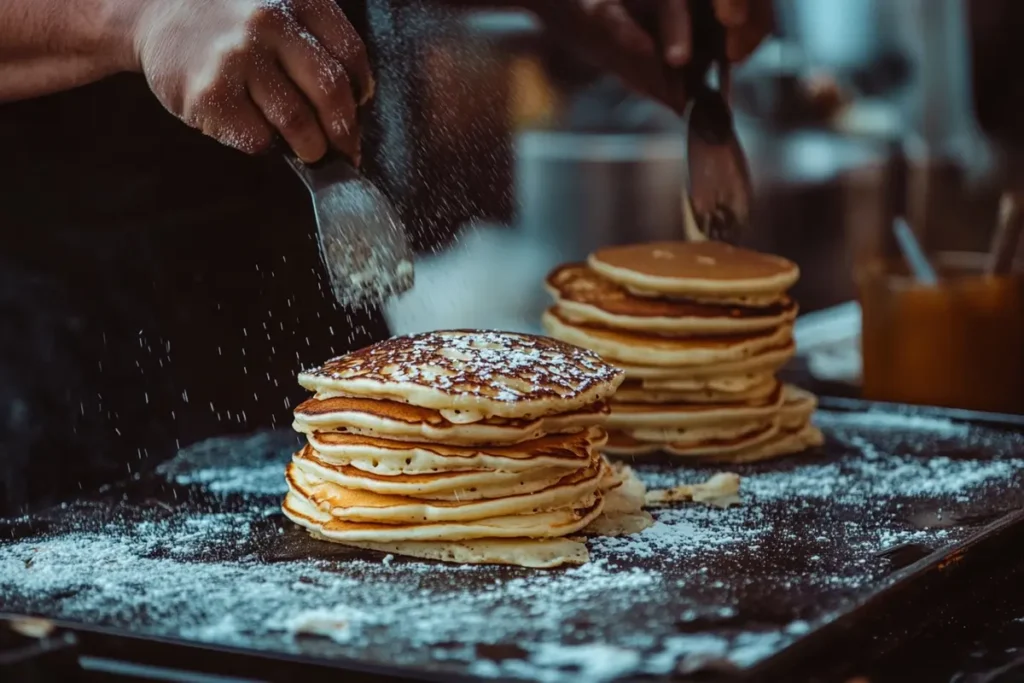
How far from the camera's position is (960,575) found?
1.38 m

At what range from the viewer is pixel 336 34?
158 cm

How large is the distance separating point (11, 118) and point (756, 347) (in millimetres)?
1040

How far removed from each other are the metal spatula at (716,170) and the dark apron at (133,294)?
58cm

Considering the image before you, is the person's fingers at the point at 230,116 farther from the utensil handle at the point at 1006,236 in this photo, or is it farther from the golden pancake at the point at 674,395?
the utensil handle at the point at 1006,236

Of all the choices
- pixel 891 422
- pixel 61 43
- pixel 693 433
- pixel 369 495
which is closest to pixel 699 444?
pixel 693 433

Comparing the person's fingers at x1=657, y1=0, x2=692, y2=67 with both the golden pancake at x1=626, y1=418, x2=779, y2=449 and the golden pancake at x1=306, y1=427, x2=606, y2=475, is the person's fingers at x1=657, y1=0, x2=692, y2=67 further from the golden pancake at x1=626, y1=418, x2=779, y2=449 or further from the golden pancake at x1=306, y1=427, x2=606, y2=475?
the golden pancake at x1=306, y1=427, x2=606, y2=475

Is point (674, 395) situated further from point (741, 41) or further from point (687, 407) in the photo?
point (741, 41)

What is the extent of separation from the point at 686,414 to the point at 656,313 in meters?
0.14

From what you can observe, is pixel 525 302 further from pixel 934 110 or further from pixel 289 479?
pixel 289 479

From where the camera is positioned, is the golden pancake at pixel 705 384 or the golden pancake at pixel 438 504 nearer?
the golden pancake at pixel 438 504

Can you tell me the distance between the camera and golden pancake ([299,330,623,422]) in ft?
4.64

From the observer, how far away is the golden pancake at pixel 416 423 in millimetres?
1414

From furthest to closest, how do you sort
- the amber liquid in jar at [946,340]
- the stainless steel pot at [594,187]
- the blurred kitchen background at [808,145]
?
the stainless steel pot at [594,187] < the blurred kitchen background at [808,145] < the amber liquid in jar at [946,340]

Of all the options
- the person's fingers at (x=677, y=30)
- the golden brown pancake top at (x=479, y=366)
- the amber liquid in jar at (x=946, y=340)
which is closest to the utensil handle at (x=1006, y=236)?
the amber liquid in jar at (x=946, y=340)
